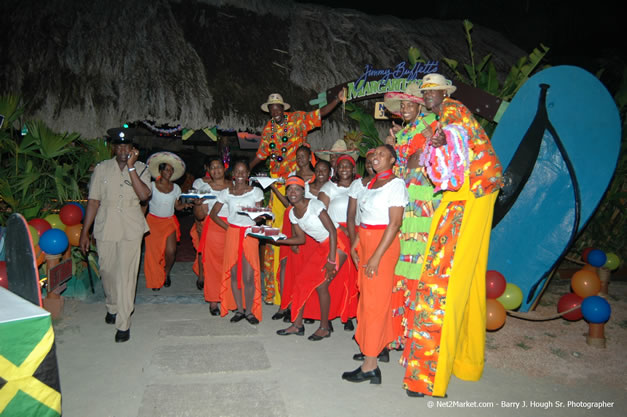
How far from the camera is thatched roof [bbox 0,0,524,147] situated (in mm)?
6465

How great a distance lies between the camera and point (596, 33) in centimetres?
1414

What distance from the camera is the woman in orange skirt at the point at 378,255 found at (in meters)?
3.30

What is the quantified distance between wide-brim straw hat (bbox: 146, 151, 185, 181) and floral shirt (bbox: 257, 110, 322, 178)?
1.36 metres

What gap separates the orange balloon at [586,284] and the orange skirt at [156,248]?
5476 mm

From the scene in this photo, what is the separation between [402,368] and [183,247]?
268 inches

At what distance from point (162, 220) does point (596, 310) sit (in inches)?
220

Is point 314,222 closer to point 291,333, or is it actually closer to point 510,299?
point 291,333

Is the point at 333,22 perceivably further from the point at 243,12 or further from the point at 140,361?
the point at 140,361

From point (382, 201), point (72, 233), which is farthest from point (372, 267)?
point (72, 233)

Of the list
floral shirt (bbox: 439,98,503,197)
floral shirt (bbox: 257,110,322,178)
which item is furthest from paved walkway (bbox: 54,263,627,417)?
floral shirt (bbox: 257,110,322,178)

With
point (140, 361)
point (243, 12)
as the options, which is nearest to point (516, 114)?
point (140, 361)

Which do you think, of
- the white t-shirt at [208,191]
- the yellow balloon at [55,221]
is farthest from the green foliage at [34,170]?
the white t-shirt at [208,191]

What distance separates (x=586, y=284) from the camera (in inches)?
197

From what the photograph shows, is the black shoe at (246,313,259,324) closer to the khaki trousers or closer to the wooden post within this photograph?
the khaki trousers
